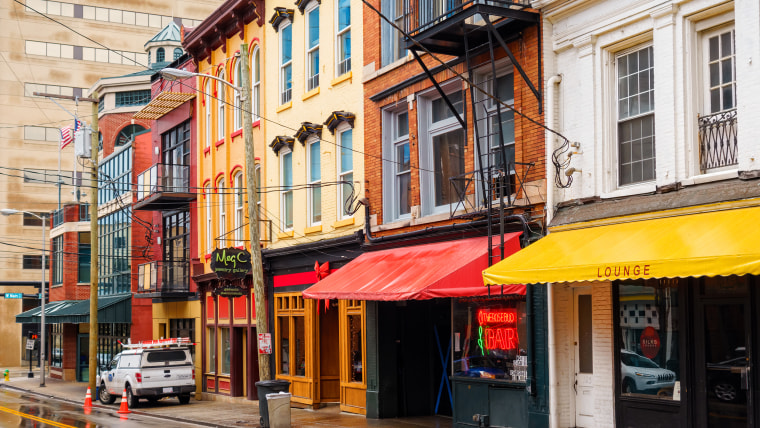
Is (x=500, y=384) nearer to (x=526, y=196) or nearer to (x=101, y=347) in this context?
(x=526, y=196)

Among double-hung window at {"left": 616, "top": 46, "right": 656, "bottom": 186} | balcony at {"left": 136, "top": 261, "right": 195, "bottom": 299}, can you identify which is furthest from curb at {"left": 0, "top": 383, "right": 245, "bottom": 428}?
double-hung window at {"left": 616, "top": 46, "right": 656, "bottom": 186}

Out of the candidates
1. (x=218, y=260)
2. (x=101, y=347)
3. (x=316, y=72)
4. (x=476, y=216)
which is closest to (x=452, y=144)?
(x=476, y=216)

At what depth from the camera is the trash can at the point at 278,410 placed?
18.1 meters

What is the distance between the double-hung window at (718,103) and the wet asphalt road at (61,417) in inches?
551

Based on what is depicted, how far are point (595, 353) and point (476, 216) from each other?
134 inches


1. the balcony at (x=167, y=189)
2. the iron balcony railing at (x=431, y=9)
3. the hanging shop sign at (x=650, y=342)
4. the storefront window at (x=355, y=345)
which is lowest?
the storefront window at (x=355, y=345)

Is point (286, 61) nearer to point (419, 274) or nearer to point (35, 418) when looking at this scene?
point (419, 274)

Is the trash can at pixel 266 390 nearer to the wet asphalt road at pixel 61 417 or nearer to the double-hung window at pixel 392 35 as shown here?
the wet asphalt road at pixel 61 417

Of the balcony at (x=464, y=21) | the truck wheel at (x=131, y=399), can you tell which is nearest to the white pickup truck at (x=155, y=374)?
the truck wheel at (x=131, y=399)

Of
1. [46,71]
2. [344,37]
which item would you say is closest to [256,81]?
[344,37]

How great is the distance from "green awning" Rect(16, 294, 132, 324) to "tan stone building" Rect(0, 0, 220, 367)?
85.4 feet

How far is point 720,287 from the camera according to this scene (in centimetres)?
1247

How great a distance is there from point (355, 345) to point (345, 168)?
13.9ft

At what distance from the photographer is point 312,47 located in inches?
942
